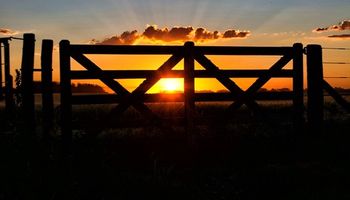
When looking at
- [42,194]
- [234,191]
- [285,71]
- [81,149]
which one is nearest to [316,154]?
[285,71]

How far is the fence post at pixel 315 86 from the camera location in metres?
13.1

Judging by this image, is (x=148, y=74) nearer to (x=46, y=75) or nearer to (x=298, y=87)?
(x=46, y=75)

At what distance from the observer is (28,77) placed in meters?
11.1

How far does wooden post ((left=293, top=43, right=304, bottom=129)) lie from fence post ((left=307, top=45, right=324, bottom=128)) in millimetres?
481

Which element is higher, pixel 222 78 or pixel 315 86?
pixel 222 78

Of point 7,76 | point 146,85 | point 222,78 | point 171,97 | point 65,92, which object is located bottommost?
point 171,97

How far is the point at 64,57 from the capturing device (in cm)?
1112

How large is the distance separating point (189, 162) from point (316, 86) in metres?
4.45

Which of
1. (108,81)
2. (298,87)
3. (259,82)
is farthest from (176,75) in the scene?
(298,87)

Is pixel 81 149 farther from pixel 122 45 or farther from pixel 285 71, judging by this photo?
pixel 285 71

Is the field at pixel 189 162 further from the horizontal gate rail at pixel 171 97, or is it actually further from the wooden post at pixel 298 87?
the horizontal gate rail at pixel 171 97

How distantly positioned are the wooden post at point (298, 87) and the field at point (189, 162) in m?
0.17

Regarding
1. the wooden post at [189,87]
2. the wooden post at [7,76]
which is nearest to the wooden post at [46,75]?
the wooden post at [7,76]

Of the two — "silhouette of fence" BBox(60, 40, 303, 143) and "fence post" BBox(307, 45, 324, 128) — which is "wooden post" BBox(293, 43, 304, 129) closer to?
"silhouette of fence" BBox(60, 40, 303, 143)
